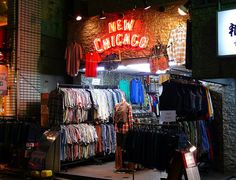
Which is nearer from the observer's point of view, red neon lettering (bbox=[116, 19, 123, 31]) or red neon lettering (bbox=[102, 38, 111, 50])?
red neon lettering (bbox=[116, 19, 123, 31])

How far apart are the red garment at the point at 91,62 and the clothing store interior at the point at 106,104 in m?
0.04

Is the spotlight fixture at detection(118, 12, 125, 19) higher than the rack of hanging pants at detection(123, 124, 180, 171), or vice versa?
the spotlight fixture at detection(118, 12, 125, 19)

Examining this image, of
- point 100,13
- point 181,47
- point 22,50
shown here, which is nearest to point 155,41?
point 181,47

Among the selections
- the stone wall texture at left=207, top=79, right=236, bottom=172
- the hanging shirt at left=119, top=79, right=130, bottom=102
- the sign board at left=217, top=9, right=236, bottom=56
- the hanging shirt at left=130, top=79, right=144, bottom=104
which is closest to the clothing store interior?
the stone wall texture at left=207, top=79, right=236, bottom=172

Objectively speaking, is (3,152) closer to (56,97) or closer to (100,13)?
(56,97)

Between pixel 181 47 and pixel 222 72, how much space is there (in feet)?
8.60

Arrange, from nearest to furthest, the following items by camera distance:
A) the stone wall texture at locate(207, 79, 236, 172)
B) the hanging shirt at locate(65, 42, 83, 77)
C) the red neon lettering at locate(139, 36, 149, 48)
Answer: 1. the stone wall texture at locate(207, 79, 236, 172)
2. the red neon lettering at locate(139, 36, 149, 48)
3. the hanging shirt at locate(65, 42, 83, 77)

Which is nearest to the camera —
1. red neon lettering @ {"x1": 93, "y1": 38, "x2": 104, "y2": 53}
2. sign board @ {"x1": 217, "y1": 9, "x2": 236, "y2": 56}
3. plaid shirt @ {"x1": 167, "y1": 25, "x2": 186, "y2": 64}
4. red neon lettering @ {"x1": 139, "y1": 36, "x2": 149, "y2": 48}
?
sign board @ {"x1": 217, "y1": 9, "x2": 236, "y2": 56}

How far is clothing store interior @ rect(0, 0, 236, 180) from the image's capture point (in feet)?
36.7

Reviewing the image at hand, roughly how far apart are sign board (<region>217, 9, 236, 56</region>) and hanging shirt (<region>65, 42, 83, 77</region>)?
7319 mm

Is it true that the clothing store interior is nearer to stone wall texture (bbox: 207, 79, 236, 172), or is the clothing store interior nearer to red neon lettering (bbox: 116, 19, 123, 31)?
red neon lettering (bbox: 116, 19, 123, 31)

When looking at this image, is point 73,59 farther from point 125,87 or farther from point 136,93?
point 136,93

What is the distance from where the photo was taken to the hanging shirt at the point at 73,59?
592 inches

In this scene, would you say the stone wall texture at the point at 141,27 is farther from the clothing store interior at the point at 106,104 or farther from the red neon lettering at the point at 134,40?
the red neon lettering at the point at 134,40
